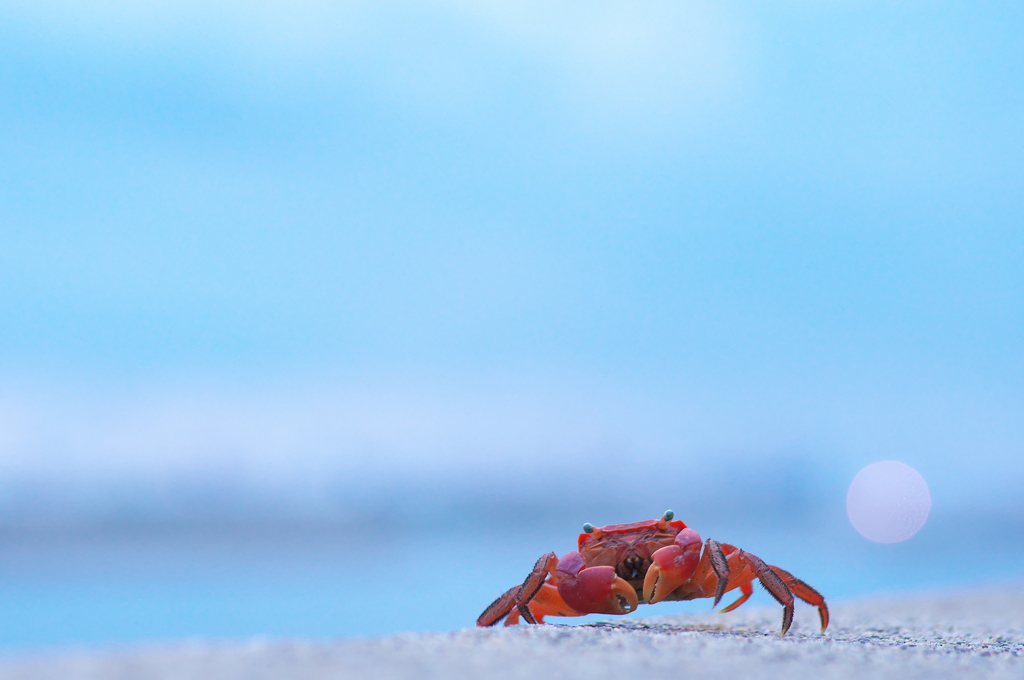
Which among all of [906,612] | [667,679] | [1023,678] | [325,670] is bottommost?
[906,612]

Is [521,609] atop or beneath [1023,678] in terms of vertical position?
atop

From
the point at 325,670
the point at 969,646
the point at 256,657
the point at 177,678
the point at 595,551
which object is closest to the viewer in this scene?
the point at 177,678

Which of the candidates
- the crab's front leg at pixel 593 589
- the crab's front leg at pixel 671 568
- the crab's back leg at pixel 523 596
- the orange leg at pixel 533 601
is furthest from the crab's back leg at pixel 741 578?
the crab's back leg at pixel 523 596

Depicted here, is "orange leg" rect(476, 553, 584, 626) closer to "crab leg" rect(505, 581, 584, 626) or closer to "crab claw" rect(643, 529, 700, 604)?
"crab leg" rect(505, 581, 584, 626)

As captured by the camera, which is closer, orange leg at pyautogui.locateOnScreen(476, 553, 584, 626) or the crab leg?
orange leg at pyautogui.locateOnScreen(476, 553, 584, 626)

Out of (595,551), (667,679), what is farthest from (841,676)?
(595,551)

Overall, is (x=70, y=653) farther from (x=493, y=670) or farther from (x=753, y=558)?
(x=753, y=558)

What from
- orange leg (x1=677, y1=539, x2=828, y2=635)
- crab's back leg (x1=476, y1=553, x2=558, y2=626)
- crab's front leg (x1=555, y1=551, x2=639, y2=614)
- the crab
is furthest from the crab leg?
orange leg (x1=677, y1=539, x2=828, y2=635)
